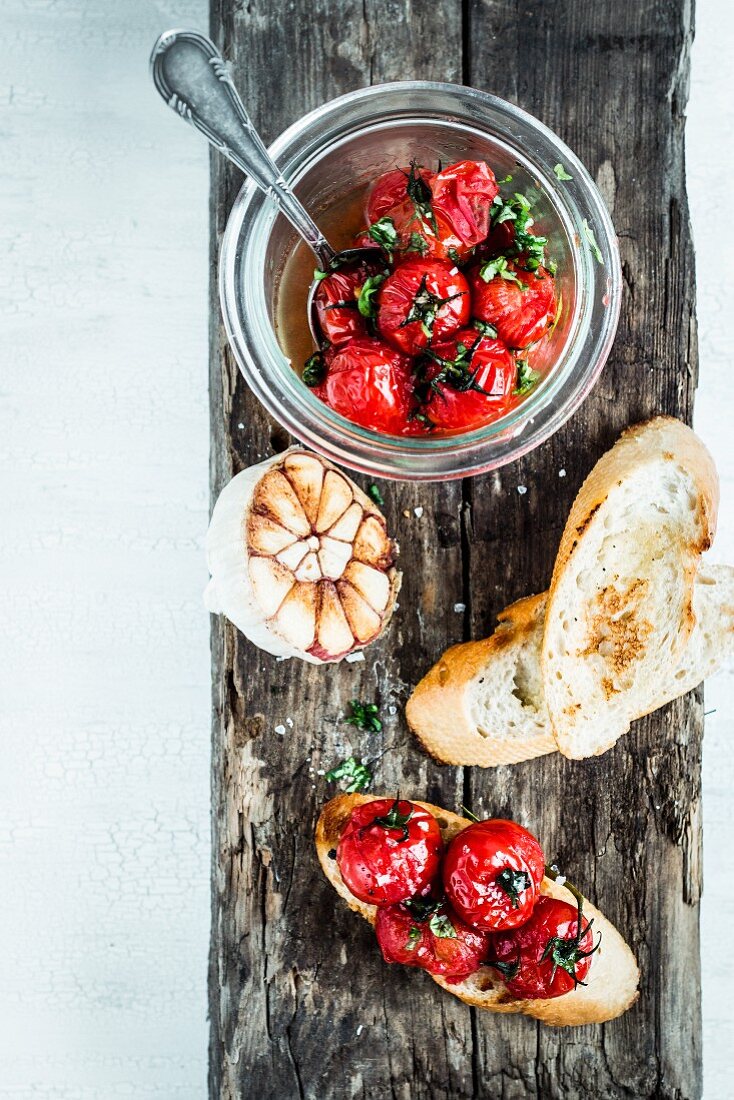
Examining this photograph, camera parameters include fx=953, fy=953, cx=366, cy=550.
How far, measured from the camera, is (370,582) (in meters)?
1.44

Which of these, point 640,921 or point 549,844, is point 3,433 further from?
point 640,921

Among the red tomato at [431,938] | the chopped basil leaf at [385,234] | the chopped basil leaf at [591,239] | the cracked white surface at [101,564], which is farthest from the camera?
the cracked white surface at [101,564]

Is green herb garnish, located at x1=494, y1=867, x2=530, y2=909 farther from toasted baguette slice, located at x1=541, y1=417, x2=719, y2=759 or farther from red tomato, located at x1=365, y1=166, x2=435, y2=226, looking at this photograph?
red tomato, located at x1=365, y1=166, x2=435, y2=226

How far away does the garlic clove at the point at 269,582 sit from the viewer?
136cm

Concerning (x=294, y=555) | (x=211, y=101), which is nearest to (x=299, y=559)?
(x=294, y=555)

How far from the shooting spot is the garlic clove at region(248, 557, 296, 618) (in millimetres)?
1360

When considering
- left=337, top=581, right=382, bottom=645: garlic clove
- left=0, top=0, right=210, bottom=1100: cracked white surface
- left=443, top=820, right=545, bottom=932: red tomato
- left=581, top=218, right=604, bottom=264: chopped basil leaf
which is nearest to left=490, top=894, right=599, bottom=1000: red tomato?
left=443, top=820, right=545, bottom=932: red tomato

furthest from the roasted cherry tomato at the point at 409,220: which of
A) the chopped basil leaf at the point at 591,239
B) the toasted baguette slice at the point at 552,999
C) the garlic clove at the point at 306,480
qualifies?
the toasted baguette slice at the point at 552,999

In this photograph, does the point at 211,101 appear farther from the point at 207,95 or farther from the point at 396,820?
the point at 396,820

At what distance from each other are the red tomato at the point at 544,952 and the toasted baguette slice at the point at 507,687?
24cm

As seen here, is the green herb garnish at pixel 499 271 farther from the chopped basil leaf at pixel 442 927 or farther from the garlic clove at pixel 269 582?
the chopped basil leaf at pixel 442 927

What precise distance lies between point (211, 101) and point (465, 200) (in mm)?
303

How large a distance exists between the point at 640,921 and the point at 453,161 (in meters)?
1.21

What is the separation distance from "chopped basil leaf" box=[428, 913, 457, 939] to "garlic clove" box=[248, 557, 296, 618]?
497 mm
